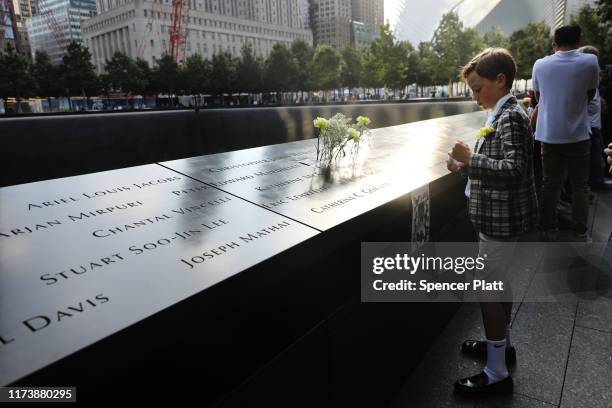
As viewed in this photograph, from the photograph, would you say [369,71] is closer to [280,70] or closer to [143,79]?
[280,70]

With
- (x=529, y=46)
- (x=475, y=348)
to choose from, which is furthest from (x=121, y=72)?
(x=475, y=348)

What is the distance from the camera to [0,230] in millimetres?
1820

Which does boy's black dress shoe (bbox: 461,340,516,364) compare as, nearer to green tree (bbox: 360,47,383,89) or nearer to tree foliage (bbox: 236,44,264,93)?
green tree (bbox: 360,47,383,89)

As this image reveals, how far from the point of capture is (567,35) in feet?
13.0

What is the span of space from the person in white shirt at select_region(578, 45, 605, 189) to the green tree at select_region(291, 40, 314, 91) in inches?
1762

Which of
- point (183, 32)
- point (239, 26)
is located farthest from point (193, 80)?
point (239, 26)

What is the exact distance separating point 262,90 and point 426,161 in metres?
48.5

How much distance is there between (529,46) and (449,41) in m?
7.50

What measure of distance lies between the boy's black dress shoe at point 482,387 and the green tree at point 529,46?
44041mm

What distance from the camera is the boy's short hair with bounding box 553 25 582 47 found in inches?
156

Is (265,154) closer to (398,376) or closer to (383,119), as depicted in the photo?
(398,376)

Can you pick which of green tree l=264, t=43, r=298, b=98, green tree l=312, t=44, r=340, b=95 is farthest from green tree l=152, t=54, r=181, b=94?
green tree l=312, t=44, r=340, b=95

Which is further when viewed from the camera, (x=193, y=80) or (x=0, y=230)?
(x=193, y=80)

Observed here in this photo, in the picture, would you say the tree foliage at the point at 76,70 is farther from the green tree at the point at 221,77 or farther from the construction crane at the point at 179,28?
the construction crane at the point at 179,28
